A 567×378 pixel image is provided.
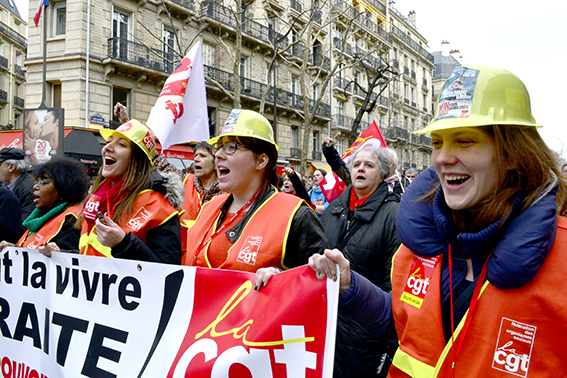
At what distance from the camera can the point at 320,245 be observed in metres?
2.41

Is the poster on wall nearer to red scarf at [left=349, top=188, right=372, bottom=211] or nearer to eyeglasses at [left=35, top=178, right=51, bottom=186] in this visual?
eyeglasses at [left=35, top=178, right=51, bottom=186]

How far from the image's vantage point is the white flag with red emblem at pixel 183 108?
4.21 metres

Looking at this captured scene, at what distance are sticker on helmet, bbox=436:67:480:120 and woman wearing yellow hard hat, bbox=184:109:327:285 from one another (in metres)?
1.12

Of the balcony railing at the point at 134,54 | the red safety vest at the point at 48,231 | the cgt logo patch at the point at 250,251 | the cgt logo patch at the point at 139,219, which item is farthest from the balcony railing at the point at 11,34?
the cgt logo patch at the point at 250,251

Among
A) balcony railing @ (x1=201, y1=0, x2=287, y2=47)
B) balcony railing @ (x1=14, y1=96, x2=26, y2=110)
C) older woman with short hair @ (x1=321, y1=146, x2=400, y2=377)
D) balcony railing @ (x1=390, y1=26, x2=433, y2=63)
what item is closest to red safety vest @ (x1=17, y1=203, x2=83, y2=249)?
older woman with short hair @ (x1=321, y1=146, x2=400, y2=377)

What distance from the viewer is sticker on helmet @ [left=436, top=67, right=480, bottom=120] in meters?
1.42

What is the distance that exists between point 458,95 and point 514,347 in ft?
2.58

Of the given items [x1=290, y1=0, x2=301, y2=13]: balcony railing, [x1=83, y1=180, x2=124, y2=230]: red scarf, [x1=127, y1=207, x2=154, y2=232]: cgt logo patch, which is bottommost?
[x1=127, y1=207, x2=154, y2=232]: cgt logo patch

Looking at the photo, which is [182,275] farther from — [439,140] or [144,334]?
[439,140]

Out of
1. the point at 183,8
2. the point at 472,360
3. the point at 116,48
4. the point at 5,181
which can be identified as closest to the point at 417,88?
the point at 183,8

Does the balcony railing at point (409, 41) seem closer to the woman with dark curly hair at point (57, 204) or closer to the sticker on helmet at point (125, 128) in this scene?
the woman with dark curly hair at point (57, 204)

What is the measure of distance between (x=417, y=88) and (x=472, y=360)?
5488 centimetres

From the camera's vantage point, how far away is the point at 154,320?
7.51 feet

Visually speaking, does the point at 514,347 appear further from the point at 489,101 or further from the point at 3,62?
the point at 3,62
